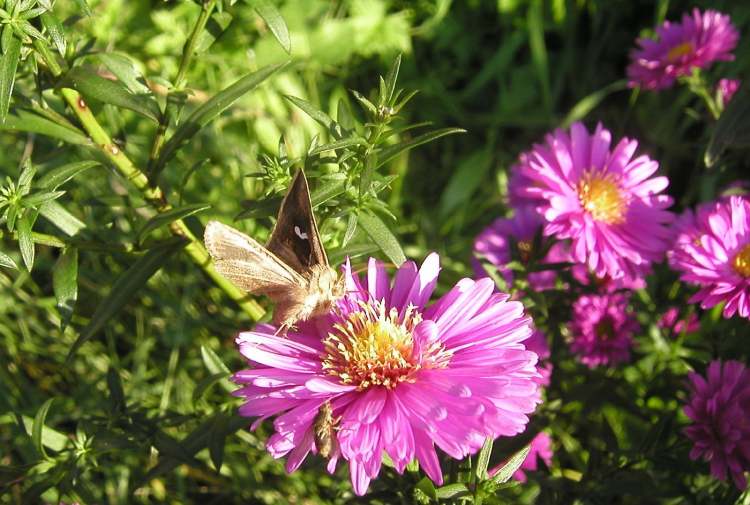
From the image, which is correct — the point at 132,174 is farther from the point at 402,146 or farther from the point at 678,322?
the point at 678,322

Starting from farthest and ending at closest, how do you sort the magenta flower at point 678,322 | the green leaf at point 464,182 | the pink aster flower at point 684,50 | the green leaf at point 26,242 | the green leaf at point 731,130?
the green leaf at point 464,182
the pink aster flower at point 684,50
the magenta flower at point 678,322
the green leaf at point 731,130
the green leaf at point 26,242

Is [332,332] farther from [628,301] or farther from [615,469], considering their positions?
[628,301]

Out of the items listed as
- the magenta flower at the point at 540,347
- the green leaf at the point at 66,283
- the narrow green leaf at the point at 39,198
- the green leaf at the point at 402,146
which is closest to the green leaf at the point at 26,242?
the narrow green leaf at the point at 39,198

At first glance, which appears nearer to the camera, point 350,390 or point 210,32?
point 350,390

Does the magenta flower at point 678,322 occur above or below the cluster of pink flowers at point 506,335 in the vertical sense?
below

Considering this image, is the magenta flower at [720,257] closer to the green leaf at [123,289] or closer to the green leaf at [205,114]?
the green leaf at [205,114]

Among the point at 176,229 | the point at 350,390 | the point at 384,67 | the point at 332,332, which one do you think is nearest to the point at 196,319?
the point at 176,229

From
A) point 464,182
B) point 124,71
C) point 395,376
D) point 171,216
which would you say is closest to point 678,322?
point 395,376
